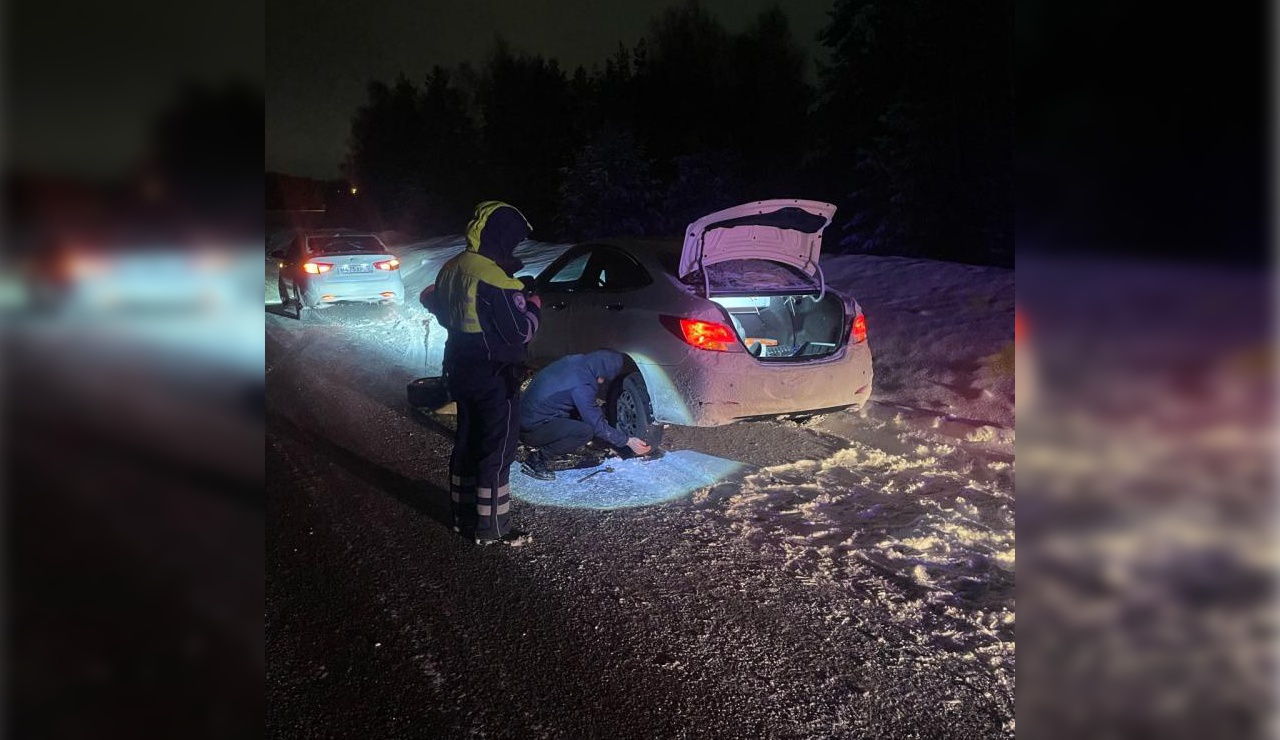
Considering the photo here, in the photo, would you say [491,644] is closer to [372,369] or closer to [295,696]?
[295,696]

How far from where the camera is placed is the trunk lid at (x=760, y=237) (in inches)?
218

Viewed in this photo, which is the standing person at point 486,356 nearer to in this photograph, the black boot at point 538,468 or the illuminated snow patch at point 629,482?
the illuminated snow patch at point 629,482

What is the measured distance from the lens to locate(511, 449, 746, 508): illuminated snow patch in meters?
5.05

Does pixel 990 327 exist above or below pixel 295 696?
above

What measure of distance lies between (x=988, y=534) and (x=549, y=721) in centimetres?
272

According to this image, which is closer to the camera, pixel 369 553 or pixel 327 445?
pixel 369 553

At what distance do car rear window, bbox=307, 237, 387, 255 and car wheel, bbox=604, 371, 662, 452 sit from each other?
8449mm

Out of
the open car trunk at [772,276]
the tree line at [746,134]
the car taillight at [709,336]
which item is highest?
the tree line at [746,134]

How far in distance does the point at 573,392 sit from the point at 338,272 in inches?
332

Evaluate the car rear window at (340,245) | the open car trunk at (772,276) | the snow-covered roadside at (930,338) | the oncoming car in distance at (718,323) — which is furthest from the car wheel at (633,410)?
the car rear window at (340,245)

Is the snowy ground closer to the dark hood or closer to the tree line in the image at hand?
the dark hood

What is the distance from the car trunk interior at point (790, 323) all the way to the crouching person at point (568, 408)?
41.0 inches
